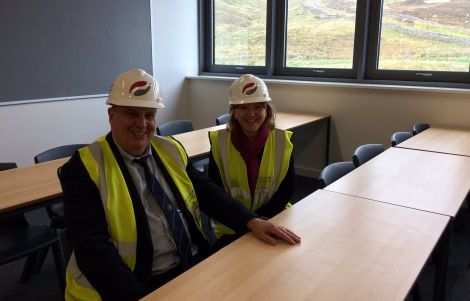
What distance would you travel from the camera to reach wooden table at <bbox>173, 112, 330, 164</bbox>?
2775 millimetres

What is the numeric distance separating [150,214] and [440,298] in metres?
1.48

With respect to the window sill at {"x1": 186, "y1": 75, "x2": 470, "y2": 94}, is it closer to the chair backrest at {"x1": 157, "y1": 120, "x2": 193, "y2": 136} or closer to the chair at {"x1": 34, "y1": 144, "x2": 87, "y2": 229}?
the chair backrest at {"x1": 157, "y1": 120, "x2": 193, "y2": 136}

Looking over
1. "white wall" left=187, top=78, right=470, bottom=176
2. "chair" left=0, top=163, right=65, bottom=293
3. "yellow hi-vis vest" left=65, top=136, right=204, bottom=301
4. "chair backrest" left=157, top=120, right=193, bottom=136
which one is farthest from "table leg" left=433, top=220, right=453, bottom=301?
"chair backrest" left=157, top=120, right=193, bottom=136

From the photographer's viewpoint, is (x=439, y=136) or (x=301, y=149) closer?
(x=439, y=136)

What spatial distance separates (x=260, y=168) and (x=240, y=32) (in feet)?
10.9

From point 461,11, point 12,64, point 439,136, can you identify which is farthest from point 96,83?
point 461,11

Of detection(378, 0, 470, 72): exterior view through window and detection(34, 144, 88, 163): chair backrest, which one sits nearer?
detection(34, 144, 88, 163): chair backrest

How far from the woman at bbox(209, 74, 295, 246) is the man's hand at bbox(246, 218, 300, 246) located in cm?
54

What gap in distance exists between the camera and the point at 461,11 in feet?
11.5

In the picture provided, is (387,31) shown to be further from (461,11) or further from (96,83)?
(96,83)

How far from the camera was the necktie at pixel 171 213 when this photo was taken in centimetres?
142

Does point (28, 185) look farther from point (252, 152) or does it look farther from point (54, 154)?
point (252, 152)

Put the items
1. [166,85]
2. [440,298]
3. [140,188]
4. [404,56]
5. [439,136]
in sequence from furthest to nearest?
1. [166,85]
2. [404,56]
3. [439,136]
4. [440,298]
5. [140,188]

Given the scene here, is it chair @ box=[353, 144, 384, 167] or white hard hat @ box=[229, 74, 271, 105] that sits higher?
white hard hat @ box=[229, 74, 271, 105]
